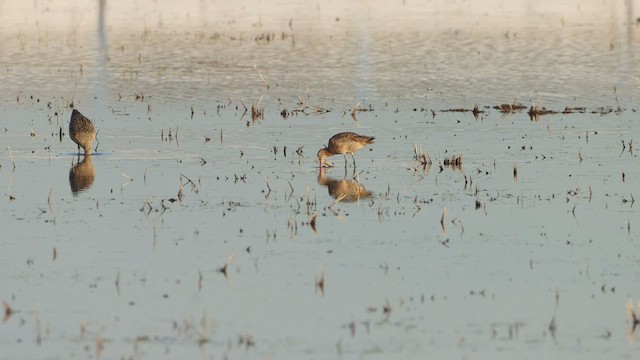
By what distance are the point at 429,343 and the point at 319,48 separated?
1115 inches

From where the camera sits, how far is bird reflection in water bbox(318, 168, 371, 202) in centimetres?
1611

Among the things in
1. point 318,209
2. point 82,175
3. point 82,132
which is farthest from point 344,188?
point 82,132

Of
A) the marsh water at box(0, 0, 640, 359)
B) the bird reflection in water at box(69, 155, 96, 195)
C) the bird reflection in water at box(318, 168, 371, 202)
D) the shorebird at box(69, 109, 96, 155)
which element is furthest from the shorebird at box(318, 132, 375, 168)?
the shorebird at box(69, 109, 96, 155)

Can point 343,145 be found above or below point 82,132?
below

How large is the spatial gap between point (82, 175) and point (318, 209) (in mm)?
4113

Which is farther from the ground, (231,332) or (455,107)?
(455,107)

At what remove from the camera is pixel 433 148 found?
20.5 m

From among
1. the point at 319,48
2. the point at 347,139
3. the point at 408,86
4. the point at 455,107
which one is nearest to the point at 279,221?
the point at 347,139

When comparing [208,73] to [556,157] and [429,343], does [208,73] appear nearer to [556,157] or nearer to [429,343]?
[556,157]

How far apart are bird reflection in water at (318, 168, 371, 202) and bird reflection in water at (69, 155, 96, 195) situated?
9.75 ft

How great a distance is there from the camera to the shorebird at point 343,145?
1855cm

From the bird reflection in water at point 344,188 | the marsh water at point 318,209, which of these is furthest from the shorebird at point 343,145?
the bird reflection in water at point 344,188

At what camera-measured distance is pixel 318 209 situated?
49.8 feet

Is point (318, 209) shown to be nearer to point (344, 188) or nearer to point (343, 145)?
point (344, 188)
